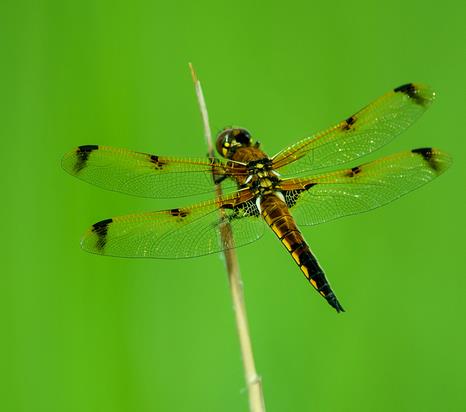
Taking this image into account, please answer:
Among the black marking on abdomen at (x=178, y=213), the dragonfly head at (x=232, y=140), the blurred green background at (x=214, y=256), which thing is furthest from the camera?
the dragonfly head at (x=232, y=140)

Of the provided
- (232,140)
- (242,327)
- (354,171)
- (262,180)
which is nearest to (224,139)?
(232,140)

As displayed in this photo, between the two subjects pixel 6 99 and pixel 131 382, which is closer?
pixel 131 382

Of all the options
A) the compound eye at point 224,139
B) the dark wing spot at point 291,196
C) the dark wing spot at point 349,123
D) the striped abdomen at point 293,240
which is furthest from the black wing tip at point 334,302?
the compound eye at point 224,139

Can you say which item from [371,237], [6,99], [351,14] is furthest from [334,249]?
[6,99]

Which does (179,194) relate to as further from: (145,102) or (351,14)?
(351,14)

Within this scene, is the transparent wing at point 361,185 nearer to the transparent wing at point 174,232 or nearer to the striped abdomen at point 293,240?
the striped abdomen at point 293,240

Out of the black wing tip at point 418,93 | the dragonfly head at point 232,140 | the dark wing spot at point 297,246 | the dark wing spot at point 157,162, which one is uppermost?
the dragonfly head at point 232,140
